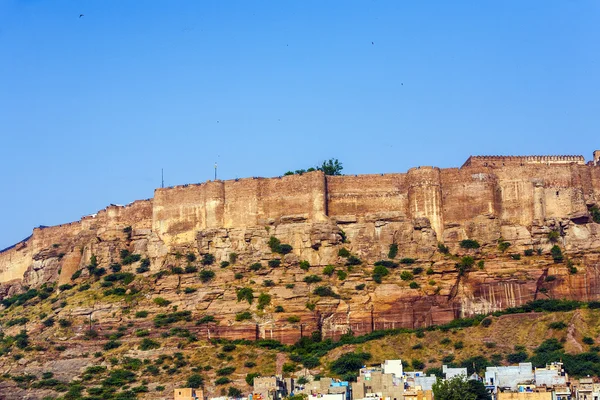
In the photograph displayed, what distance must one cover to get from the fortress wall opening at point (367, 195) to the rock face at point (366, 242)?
49mm

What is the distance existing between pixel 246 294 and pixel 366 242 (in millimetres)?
6720

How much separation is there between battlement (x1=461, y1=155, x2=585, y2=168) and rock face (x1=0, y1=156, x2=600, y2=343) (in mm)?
75

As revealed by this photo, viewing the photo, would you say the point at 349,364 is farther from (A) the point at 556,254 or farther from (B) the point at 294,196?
(B) the point at 294,196

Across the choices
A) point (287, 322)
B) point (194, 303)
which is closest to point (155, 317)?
point (194, 303)

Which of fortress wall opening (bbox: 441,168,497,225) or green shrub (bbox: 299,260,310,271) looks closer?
fortress wall opening (bbox: 441,168,497,225)

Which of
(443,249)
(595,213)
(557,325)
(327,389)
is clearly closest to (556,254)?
(595,213)

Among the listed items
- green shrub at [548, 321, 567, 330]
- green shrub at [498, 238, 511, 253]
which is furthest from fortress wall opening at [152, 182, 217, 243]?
green shrub at [548, 321, 567, 330]

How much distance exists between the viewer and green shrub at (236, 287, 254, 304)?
206 feet

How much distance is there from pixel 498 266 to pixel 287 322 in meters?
10.0

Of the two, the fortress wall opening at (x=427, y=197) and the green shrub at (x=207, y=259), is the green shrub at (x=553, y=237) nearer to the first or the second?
the fortress wall opening at (x=427, y=197)

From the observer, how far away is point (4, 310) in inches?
2827

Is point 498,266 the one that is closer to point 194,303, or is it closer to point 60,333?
point 194,303

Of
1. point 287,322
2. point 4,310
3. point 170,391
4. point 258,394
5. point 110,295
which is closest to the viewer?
point 258,394

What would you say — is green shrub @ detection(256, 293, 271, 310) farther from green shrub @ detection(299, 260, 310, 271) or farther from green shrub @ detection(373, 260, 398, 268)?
green shrub @ detection(373, 260, 398, 268)
